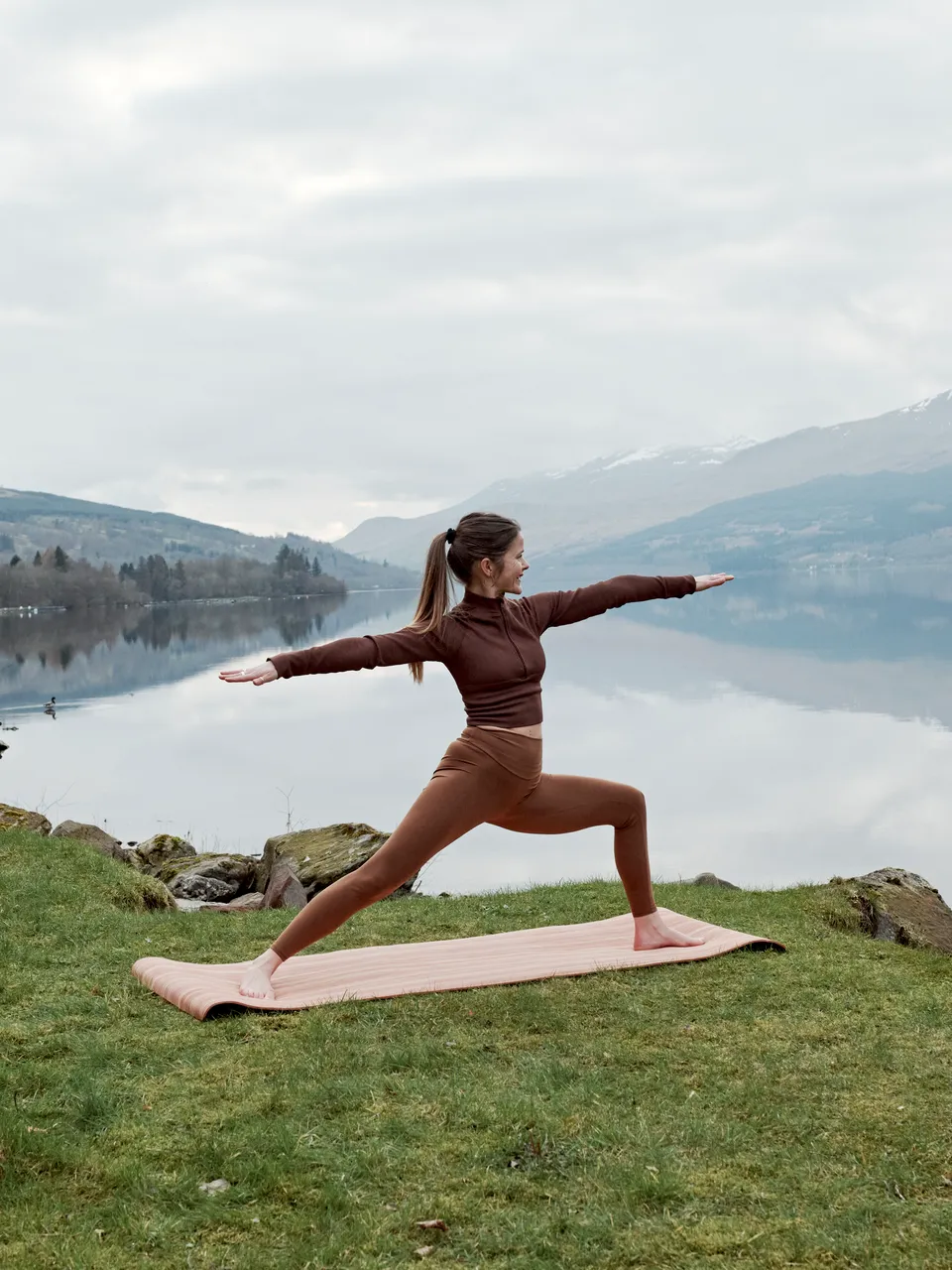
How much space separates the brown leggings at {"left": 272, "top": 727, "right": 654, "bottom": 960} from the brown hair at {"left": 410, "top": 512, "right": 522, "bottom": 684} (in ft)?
1.81

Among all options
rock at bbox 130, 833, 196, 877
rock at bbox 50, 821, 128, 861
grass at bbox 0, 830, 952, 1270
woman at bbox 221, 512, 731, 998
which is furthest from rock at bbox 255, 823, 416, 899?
woman at bbox 221, 512, 731, 998

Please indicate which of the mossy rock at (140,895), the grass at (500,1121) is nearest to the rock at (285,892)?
the mossy rock at (140,895)

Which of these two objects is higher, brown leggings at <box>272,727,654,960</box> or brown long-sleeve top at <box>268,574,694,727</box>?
brown long-sleeve top at <box>268,574,694,727</box>

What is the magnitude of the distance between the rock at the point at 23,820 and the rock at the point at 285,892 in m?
2.38

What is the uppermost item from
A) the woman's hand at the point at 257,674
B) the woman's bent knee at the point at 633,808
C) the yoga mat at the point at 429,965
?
the woman's hand at the point at 257,674

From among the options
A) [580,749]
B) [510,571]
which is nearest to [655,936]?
[510,571]

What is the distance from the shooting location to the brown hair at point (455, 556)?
22.3 feet

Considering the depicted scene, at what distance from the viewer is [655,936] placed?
306 inches

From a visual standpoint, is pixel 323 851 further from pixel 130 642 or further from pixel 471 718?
pixel 130 642

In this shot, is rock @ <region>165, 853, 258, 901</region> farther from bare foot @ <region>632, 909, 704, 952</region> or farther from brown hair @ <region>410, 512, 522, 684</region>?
brown hair @ <region>410, 512, 522, 684</region>

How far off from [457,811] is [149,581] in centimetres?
16623

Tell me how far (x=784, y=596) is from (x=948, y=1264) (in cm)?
14498

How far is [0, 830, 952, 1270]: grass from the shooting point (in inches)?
158

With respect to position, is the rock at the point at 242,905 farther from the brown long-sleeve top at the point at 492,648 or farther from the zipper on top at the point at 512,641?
the zipper on top at the point at 512,641
